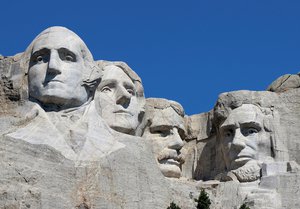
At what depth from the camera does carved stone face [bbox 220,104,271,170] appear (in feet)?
80.3

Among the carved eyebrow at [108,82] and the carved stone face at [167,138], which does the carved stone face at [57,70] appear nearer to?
the carved eyebrow at [108,82]

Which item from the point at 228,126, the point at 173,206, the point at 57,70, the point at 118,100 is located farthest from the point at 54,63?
the point at 228,126

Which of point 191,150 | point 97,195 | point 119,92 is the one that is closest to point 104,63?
point 119,92

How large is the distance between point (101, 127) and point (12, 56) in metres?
2.14

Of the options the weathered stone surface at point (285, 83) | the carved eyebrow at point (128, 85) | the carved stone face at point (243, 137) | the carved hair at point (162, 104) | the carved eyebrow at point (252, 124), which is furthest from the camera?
the weathered stone surface at point (285, 83)

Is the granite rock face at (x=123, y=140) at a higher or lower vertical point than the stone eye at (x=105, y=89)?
lower

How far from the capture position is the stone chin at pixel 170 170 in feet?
79.9

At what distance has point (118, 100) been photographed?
2411 cm

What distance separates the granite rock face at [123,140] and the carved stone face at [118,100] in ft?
0.05

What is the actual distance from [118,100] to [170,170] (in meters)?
1.45

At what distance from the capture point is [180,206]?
22734 millimetres

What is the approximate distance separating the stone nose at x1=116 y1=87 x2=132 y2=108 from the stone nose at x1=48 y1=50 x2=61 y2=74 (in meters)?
1.59

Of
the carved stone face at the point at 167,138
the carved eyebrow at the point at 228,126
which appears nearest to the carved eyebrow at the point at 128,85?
the carved stone face at the point at 167,138

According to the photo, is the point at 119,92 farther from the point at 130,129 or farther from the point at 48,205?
the point at 48,205
